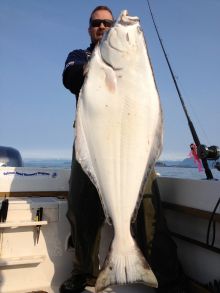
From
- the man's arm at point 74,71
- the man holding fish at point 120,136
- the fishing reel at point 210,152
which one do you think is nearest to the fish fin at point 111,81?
the man holding fish at point 120,136

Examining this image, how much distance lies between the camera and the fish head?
2086 mm

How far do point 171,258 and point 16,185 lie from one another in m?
1.78

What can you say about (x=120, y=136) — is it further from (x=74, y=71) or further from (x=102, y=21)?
(x=102, y=21)

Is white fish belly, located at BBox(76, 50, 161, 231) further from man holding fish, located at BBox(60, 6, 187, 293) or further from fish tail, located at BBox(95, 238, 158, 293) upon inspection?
fish tail, located at BBox(95, 238, 158, 293)

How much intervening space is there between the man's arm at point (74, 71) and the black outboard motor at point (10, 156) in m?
3.65

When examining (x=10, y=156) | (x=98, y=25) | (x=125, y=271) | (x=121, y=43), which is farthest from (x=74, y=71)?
(x=10, y=156)

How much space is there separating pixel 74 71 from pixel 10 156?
13.2ft

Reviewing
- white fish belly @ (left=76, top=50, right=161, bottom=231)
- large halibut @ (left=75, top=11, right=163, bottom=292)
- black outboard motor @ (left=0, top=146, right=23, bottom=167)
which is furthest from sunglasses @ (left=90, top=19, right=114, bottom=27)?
black outboard motor @ (left=0, top=146, right=23, bottom=167)

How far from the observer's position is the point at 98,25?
2.85 metres

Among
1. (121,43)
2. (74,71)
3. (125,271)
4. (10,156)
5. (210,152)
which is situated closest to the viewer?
(125,271)

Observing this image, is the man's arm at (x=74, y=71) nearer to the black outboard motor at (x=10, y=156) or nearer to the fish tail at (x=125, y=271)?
the fish tail at (x=125, y=271)

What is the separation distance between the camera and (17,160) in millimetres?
6180

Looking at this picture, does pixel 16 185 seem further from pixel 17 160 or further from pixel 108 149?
pixel 17 160

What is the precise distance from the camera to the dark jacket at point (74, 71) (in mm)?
2453
